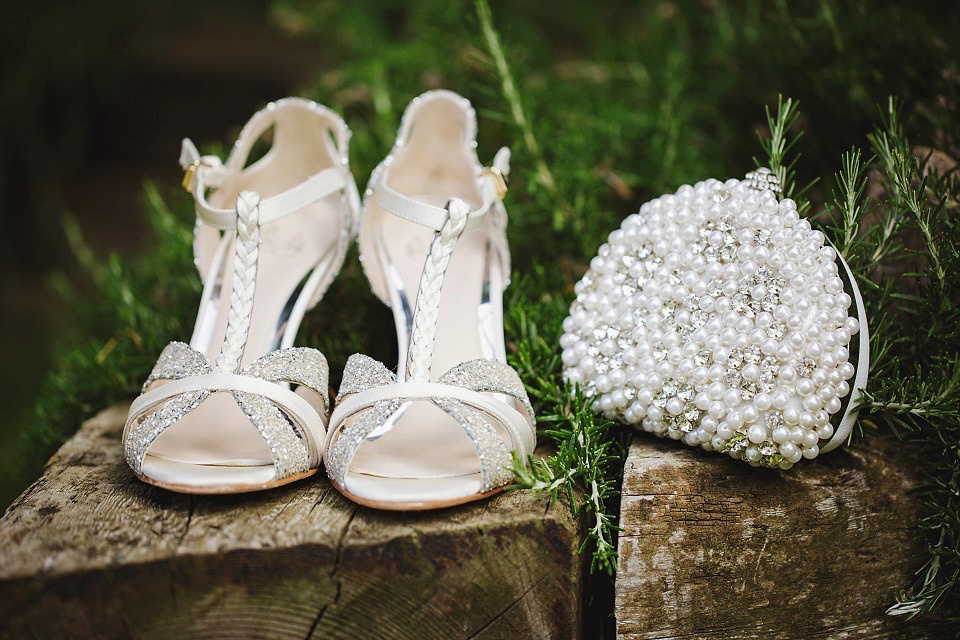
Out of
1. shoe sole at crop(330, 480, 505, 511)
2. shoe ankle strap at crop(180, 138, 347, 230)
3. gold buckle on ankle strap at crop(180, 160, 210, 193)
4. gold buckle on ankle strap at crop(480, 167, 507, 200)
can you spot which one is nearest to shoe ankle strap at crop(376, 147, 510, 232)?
gold buckle on ankle strap at crop(480, 167, 507, 200)

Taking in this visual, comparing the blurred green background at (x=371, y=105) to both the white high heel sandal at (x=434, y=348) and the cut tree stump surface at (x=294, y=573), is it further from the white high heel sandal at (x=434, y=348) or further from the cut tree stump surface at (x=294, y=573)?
the cut tree stump surface at (x=294, y=573)

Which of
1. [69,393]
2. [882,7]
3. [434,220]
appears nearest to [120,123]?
[69,393]

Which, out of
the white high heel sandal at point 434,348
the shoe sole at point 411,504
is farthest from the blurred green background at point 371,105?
the shoe sole at point 411,504

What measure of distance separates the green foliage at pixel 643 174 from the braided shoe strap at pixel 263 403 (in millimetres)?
332

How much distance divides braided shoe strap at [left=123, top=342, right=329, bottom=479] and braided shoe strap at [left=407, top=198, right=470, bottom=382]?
7.3 inches

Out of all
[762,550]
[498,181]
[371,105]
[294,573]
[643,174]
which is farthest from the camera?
[371,105]

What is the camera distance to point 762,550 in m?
1.07

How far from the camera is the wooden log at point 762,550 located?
1.05 m

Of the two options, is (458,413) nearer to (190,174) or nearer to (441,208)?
(441,208)

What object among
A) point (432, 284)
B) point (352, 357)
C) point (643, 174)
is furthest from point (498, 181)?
point (643, 174)

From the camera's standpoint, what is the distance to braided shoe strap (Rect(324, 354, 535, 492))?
1.02 meters

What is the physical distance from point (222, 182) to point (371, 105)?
40.8 inches

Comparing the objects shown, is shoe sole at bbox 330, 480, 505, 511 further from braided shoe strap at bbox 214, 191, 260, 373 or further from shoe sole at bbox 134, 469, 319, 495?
braided shoe strap at bbox 214, 191, 260, 373

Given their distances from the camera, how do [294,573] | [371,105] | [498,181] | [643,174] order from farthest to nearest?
[371,105], [643,174], [498,181], [294,573]
